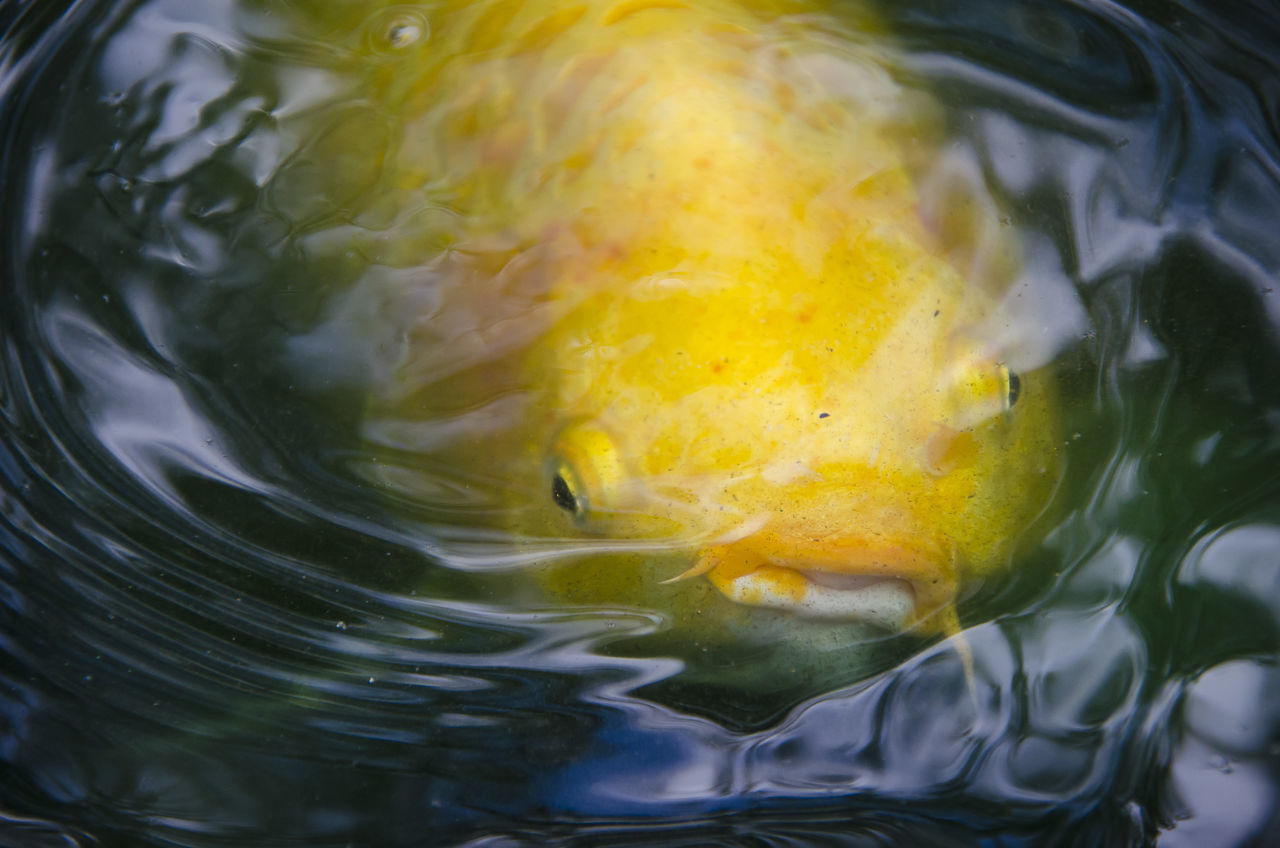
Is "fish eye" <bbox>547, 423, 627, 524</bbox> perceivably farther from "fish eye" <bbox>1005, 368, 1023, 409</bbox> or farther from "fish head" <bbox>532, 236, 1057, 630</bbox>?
"fish eye" <bbox>1005, 368, 1023, 409</bbox>

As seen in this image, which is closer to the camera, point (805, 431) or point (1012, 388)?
point (805, 431)

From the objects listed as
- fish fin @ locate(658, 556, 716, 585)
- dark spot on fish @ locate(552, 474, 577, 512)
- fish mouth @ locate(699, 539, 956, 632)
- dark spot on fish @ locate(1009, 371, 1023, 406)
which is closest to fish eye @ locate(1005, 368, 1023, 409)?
dark spot on fish @ locate(1009, 371, 1023, 406)

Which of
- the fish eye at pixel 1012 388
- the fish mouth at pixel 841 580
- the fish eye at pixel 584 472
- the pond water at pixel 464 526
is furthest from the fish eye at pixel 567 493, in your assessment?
the fish eye at pixel 1012 388

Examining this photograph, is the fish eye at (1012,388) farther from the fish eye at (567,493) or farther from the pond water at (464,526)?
the fish eye at (567,493)

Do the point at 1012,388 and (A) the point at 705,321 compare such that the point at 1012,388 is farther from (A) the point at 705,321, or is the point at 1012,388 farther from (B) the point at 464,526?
(B) the point at 464,526

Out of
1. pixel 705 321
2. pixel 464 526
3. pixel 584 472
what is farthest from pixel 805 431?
pixel 464 526
